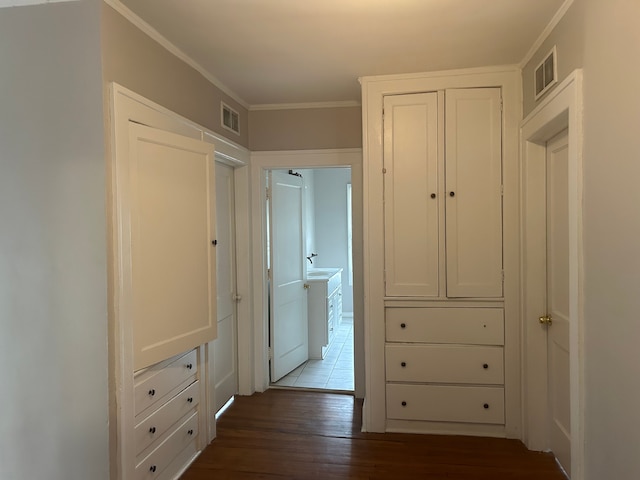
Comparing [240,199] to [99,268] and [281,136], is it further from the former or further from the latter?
[99,268]

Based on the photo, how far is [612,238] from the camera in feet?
4.91

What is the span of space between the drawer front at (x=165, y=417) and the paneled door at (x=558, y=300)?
216 cm

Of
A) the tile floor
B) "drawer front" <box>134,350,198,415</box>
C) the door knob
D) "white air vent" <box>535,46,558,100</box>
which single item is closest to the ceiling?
"white air vent" <box>535,46,558,100</box>

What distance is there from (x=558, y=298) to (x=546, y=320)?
0.65 feet

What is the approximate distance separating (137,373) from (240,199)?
176 cm

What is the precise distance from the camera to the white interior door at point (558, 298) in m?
2.21

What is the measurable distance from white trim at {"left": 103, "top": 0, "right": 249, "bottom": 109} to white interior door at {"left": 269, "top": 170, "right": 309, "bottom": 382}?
0.95 meters

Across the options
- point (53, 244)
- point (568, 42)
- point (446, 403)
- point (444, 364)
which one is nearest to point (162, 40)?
point (53, 244)

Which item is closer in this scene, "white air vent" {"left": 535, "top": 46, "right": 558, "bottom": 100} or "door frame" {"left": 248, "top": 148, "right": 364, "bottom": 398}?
A: "white air vent" {"left": 535, "top": 46, "right": 558, "bottom": 100}

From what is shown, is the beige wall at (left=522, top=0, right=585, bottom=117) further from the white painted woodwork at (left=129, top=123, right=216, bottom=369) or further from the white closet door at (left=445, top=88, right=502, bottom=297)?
the white painted woodwork at (left=129, top=123, right=216, bottom=369)

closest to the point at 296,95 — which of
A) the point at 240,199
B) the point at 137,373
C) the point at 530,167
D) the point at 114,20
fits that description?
the point at 240,199

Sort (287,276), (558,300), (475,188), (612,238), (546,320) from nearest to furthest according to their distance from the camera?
(612,238)
(558,300)
(546,320)
(475,188)
(287,276)

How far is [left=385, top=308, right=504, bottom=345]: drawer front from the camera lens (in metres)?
2.70

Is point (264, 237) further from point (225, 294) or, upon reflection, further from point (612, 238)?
point (612, 238)
